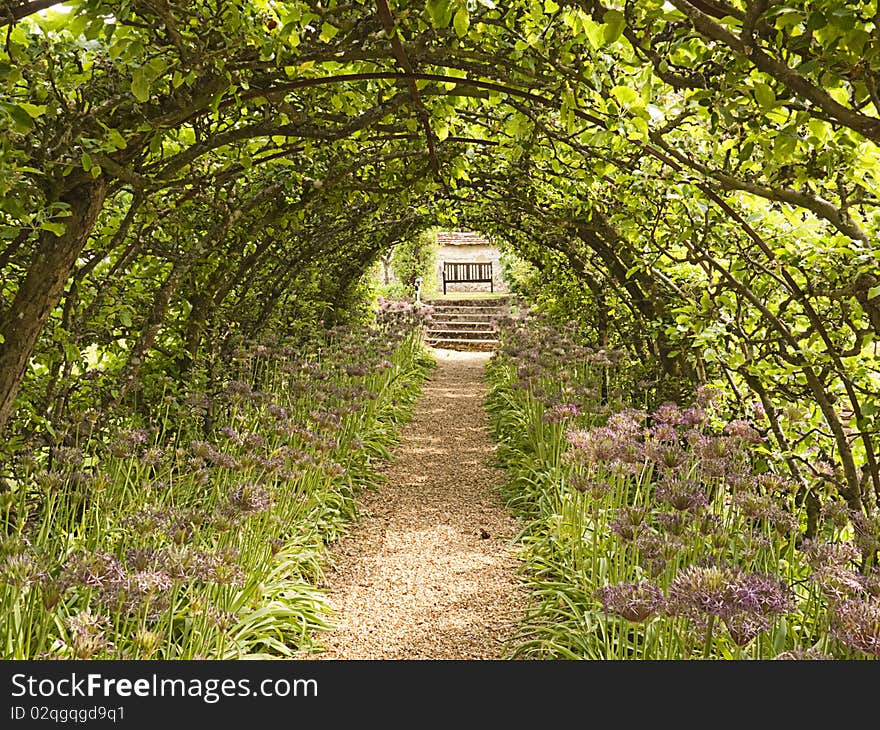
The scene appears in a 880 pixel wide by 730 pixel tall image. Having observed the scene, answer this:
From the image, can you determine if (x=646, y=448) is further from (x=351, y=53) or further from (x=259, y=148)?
(x=259, y=148)

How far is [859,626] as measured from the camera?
1747 mm

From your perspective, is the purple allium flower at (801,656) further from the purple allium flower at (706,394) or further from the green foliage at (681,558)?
the purple allium flower at (706,394)

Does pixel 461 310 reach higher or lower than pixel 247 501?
higher

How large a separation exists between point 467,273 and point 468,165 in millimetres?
23252

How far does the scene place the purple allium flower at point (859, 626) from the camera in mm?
1722

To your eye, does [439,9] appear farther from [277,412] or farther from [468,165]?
[468,165]

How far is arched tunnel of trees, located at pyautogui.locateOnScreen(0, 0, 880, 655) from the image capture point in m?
2.05

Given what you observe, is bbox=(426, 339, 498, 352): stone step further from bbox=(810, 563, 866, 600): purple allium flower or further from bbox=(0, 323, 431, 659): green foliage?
bbox=(810, 563, 866, 600): purple allium flower

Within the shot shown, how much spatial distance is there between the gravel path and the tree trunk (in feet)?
5.92

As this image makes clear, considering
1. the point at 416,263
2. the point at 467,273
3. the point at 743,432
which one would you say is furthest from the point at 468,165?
the point at 467,273

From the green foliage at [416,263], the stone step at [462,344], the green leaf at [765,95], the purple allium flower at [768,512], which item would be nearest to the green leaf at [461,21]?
the green leaf at [765,95]

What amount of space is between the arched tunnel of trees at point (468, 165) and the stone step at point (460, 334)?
38.1ft

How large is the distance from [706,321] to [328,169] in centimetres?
288

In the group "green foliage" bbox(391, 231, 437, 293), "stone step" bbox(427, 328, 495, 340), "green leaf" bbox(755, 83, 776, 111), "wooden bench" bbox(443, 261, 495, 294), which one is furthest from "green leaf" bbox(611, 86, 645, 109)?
"wooden bench" bbox(443, 261, 495, 294)
